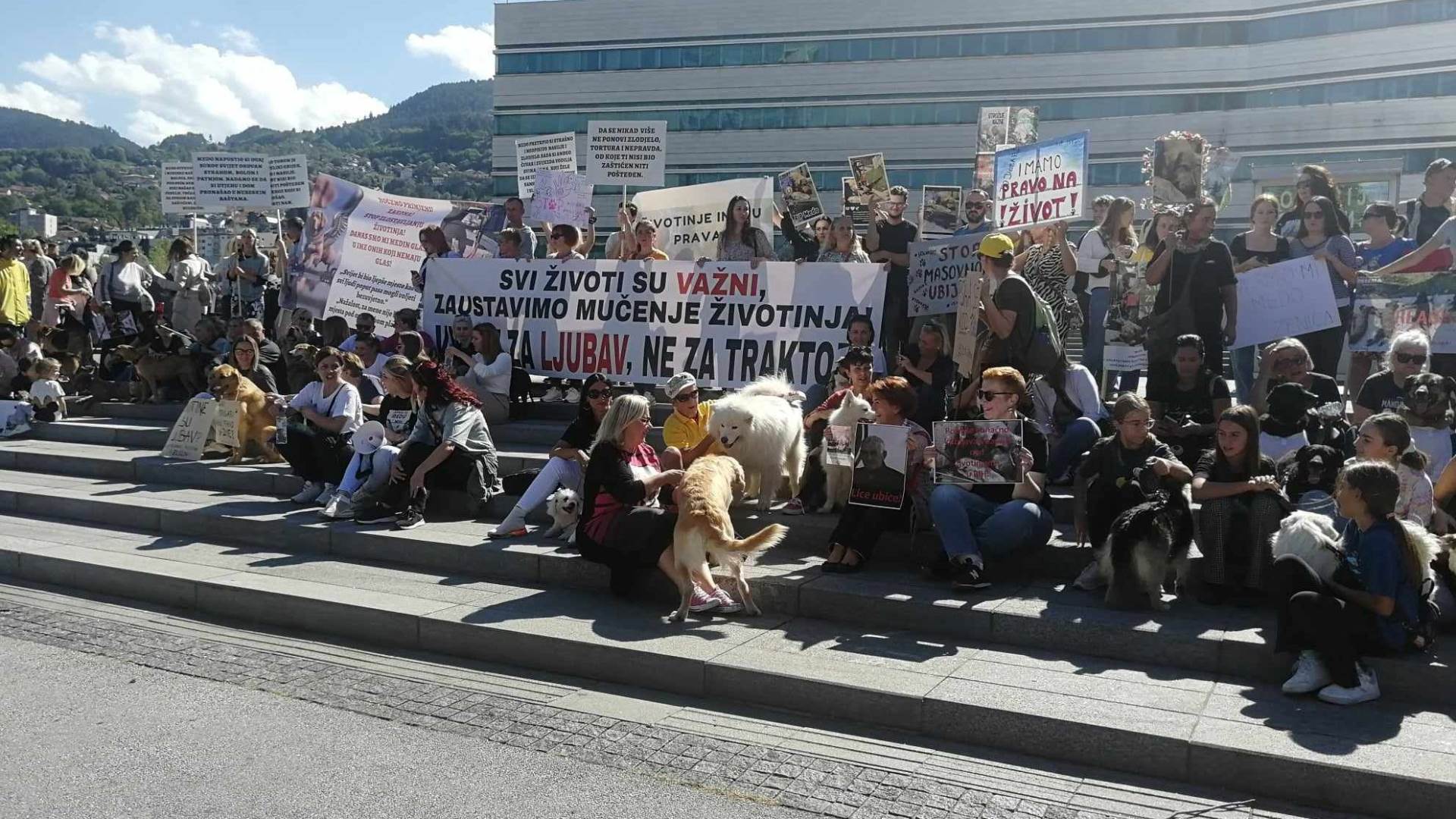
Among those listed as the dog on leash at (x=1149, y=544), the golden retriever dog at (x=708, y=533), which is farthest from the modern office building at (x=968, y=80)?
the golden retriever dog at (x=708, y=533)

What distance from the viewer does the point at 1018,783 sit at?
5.29 metres

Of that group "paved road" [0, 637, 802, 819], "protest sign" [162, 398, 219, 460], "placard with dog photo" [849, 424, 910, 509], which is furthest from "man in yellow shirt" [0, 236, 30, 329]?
"placard with dog photo" [849, 424, 910, 509]

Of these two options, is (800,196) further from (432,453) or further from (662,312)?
(432,453)

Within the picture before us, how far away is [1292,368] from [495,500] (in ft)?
20.3

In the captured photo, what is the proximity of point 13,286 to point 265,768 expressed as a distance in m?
15.2

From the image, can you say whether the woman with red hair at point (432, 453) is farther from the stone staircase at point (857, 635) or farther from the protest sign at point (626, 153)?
the protest sign at point (626, 153)

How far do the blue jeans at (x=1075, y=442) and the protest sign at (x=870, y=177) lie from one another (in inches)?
158

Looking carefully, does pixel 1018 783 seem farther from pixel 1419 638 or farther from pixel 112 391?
pixel 112 391

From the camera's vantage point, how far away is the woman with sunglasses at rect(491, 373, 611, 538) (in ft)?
29.5

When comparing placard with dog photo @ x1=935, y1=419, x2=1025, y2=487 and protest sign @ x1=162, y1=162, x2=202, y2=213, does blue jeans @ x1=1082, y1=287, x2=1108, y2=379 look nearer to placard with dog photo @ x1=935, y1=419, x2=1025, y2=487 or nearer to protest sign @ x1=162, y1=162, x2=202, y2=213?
placard with dog photo @ x1=935, y1=419, x2=1025, y2=487

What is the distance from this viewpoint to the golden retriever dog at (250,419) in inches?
480

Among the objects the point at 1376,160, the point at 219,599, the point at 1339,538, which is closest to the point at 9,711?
the point at 219,599

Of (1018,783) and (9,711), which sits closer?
(1018,783)

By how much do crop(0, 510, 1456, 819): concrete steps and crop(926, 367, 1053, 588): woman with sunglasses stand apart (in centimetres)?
59
